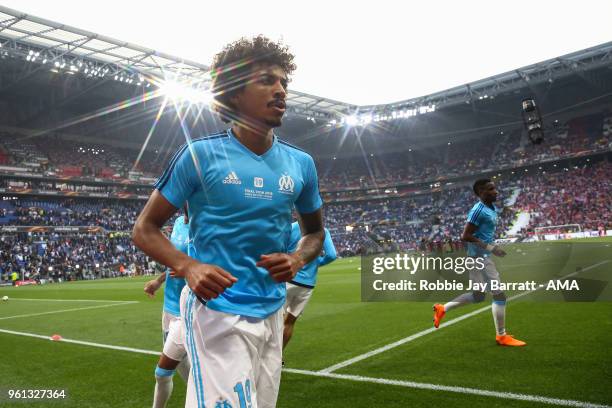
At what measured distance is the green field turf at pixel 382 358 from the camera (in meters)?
4.74

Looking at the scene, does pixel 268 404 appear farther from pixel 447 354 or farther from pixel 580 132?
pixel 580 132

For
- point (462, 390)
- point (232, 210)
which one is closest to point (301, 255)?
point (232, 210)

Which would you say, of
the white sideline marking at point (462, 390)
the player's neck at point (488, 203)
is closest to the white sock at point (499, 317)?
the player's neck at point (488, 203)

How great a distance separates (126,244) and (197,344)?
44935 millimetres

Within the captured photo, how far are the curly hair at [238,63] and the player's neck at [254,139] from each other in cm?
17

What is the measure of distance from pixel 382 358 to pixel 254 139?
4793 millimetres

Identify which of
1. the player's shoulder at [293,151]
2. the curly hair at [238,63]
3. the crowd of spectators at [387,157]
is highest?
the crowd of spectators at [387,157]

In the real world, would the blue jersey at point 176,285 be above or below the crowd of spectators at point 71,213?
above

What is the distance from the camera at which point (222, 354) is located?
207 centimetres

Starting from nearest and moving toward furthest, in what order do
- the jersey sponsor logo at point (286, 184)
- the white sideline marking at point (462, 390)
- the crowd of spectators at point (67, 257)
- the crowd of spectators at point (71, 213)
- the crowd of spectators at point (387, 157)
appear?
the jersey sponsor logo at point (286, 184) < the white sideline marking at point (462, 390) < the crowd of spectators at point (67, 257) < the crowd of spectators at point (71, 213) < the crowd of spectators at point (387, 157)

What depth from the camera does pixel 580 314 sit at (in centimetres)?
866

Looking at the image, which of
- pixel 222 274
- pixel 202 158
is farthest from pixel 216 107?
pixel 222 274

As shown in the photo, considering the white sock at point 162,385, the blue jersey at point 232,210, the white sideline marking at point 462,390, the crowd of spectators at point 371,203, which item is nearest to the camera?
the blue jersey at point 232,210

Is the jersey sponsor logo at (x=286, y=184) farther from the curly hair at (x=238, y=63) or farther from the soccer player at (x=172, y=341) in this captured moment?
the soccer player at (x=172, y=341)
